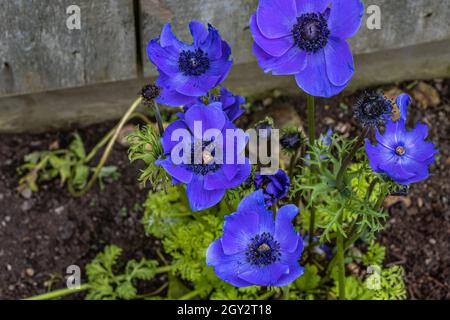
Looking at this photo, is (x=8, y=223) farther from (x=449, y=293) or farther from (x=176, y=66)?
(x=449, y=293)

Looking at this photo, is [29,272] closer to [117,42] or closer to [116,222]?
[116,222]

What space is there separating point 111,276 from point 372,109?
1184 mm

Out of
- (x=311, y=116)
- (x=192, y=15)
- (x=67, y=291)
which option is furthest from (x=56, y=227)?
(x=311, y=116)

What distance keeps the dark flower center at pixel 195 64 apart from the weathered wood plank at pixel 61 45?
53 centimetres

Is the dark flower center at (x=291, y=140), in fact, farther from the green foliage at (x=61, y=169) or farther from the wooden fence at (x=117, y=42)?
the green foliage at (x=61, y=169)

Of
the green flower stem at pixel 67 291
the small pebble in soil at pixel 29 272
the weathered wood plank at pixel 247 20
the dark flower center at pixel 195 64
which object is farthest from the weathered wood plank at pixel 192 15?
the small pebble in soil at pixel 29 272

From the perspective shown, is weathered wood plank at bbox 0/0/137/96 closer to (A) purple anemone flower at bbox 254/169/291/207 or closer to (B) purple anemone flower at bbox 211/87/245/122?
(B) purple anemone flower at bbox 211/87/245/122

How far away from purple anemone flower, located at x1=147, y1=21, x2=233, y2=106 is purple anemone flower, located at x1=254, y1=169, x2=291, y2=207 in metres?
0.24

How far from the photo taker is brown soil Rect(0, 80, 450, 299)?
7.01 feet

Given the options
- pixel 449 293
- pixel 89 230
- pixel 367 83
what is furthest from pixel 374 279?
pixel 89 230

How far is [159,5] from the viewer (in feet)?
6.10

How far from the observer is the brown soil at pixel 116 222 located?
7.01 ft

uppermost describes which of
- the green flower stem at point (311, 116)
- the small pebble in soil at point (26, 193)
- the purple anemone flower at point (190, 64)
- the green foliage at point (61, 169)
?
the purple anemone flower at point (190, 64)
